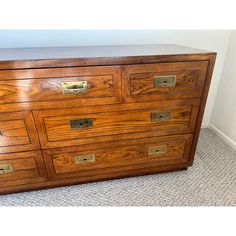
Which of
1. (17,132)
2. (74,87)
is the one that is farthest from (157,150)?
(17,132)

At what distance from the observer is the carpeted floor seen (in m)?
1.02

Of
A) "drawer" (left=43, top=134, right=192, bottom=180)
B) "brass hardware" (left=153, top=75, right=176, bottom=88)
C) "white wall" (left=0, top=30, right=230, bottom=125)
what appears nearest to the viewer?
"brass hardware" (left=153, top=75, right=176, bottom=88)

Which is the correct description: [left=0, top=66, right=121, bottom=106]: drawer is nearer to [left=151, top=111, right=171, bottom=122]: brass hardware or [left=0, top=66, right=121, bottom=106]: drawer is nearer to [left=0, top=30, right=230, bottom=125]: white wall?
[left=151, top=111, right=171, bottom=122]: brass hardware

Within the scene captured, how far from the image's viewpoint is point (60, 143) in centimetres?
94

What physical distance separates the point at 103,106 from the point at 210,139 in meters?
1.12

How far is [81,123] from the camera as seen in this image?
3.00ft

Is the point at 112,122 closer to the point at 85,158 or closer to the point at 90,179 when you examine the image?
the point at 85,158

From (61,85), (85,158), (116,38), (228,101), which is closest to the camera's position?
(61,85)

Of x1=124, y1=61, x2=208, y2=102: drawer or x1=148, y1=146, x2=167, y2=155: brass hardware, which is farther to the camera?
x1=148, y1=146, x2=167, y2=155: brass hardware

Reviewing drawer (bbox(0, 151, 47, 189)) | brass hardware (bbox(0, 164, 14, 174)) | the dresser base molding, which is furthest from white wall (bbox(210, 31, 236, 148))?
brass hardware (bbox(0, 164, 14, 174))

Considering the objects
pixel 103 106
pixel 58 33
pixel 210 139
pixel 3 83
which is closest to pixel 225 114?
pixel 210 139

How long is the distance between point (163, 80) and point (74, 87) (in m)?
0.42

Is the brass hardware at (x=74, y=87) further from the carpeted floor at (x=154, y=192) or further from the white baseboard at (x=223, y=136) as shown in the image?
the white baseboard at (x=223, y=136)

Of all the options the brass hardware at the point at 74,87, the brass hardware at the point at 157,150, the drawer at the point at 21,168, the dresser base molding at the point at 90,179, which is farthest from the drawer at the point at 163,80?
the drawer at the point at 21,168
